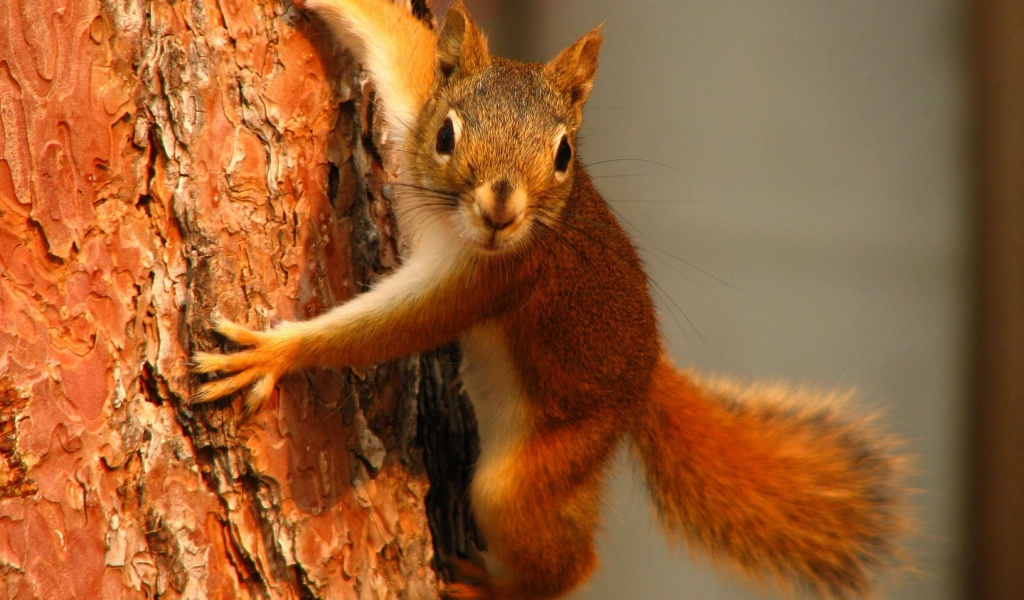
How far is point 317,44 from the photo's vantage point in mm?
1584

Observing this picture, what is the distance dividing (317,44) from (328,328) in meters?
0.52

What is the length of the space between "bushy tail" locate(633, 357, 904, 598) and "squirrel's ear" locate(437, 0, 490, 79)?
79cm

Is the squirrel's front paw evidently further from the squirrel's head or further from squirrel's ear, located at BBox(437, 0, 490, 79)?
squirrel's ear, located at BBox(437, 0, 490, 79)

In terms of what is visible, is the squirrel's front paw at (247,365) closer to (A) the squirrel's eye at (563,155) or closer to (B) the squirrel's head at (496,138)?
(B) the squirrel's head at (496,138)

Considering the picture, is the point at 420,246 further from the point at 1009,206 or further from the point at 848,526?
the point at 1009,206

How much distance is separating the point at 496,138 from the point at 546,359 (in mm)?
498

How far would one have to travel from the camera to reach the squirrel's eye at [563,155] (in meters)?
1.51

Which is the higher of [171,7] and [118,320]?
[171,7]

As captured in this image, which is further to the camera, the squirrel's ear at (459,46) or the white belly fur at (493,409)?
the white belly fur at (493,409)

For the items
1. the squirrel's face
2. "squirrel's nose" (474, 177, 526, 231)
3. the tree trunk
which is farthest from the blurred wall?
"squirrel's nose" (474, 177, 526, 231)

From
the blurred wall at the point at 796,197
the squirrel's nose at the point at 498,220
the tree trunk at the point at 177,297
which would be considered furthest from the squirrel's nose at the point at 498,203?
the blurred wall at the point at 796,197

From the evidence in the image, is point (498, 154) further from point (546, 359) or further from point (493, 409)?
point (493, 409)

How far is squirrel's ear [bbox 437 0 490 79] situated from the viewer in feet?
5.22

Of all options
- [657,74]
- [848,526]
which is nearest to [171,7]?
[848,526]
